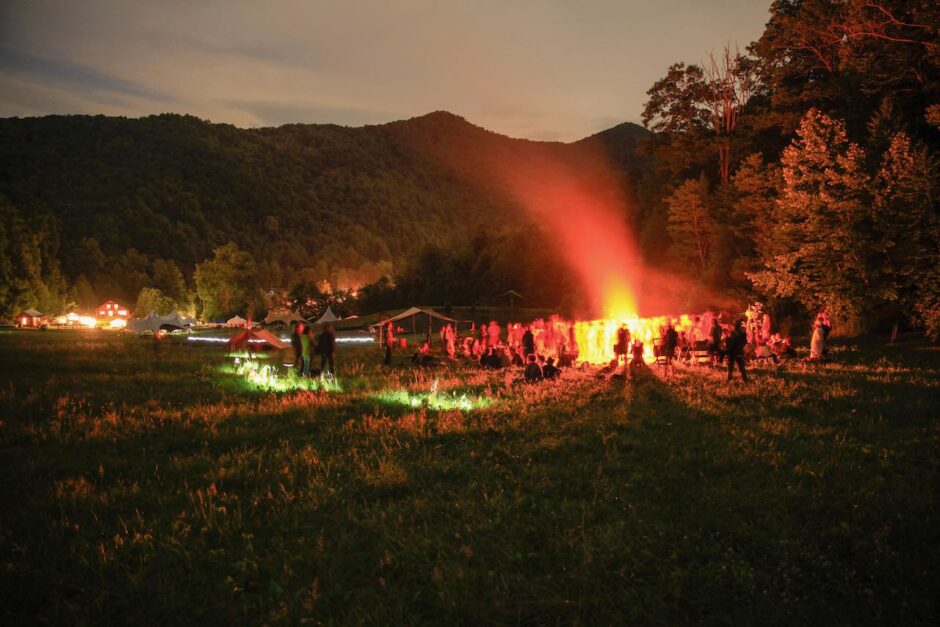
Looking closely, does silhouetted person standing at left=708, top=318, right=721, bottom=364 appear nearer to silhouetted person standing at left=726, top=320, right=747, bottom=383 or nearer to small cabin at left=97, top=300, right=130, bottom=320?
silhouetted person standing at left=726, top=320, right=747, bottom=383

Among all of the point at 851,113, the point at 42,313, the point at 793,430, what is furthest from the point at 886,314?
the point at 42,313

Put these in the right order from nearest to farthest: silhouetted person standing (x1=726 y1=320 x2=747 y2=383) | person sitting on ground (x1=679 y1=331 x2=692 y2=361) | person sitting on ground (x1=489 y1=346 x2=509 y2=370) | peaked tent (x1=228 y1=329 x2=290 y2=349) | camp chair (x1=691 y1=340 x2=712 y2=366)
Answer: silhouetted person standing (x1=726 y1=320 x2=747 y2=383) → camp chair (x1=691 y1=340 x2=712 y2=366) → person sitting on ground (x1=489 y1=346 x2=509 y2=370) → person sitting on ground (x1=679 y1=331 x2=692 y2=361) → peaked tent (x1=228 y1=329 x2=290 y2=349)

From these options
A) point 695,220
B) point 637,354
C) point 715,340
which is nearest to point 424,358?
point 637,354

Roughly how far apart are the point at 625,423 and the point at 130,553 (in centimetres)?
835

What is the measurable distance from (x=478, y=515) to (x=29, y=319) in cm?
9746

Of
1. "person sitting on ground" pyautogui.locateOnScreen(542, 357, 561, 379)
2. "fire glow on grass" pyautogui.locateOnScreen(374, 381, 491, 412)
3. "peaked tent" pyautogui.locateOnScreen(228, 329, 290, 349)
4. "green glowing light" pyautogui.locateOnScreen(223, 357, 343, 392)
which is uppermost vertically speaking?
"person sitting on ground" pyautogui.locateOnScreen(542, 357, 561, 379)

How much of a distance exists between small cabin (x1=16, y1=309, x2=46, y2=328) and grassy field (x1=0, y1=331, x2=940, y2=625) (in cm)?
8527

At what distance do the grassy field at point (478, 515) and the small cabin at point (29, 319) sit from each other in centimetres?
8527

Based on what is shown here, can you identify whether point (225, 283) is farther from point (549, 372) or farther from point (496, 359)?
point (549, 372)

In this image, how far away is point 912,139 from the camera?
25328mm

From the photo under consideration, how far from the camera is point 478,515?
20.8ft

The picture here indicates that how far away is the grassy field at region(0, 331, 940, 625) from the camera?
478 cm

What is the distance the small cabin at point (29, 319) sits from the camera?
79.1m

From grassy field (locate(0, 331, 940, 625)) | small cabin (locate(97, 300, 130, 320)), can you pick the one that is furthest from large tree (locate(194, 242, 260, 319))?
grassy field (locate(0, 331, 940, 625))
